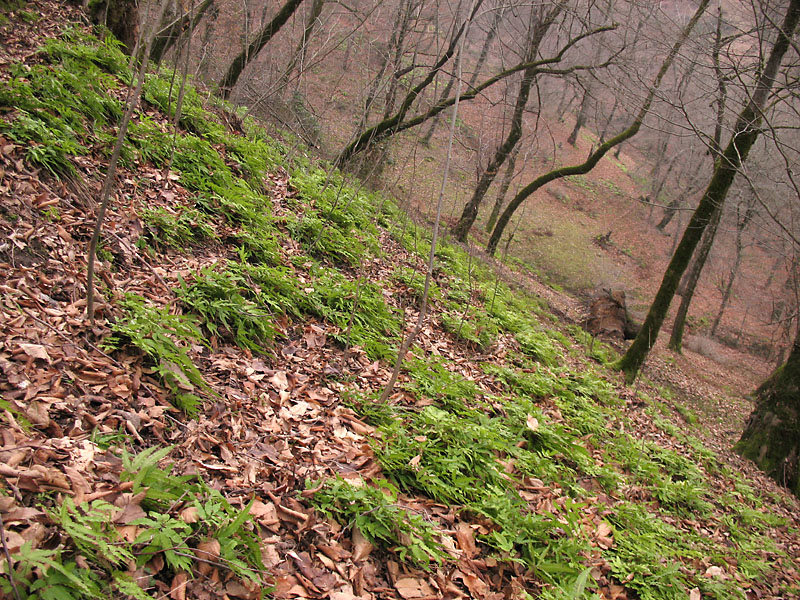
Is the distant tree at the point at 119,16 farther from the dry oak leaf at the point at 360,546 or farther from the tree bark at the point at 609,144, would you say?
the tree bark at the point at 609,144

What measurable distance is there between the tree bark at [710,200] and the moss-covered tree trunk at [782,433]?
77.5 inches

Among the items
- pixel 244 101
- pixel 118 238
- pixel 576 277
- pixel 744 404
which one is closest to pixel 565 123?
pixel 576 277

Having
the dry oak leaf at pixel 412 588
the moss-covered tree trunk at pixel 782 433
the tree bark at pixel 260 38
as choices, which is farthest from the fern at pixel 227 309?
the moss-covered tree trunk at pixel 782 433

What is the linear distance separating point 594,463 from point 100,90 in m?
5.98

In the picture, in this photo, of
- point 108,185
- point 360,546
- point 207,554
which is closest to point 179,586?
point 207,554

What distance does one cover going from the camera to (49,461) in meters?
1.98

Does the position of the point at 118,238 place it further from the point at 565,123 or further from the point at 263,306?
the point at 565,123

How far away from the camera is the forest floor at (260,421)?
2025mm

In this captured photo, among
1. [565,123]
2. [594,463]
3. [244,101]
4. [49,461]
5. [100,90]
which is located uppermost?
[565,123]

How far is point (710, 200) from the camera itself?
27.2ft

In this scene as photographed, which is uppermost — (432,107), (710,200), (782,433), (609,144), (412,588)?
(609,144)

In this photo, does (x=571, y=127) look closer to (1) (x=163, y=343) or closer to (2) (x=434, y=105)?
(2) (x=434, y=105)

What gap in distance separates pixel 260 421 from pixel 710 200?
856cm

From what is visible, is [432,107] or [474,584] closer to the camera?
[474,584]
